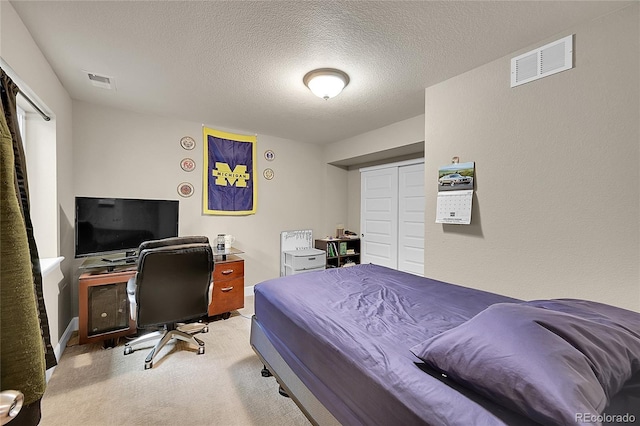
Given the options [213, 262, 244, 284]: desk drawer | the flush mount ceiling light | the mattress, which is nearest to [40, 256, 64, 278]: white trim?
[213, 262, 244, 284]: desk drawer

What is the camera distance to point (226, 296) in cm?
329

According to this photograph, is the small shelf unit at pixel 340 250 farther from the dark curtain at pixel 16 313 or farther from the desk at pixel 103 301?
the dark curtain at pixel 16 313

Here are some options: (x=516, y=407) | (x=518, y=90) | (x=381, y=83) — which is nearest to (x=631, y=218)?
(x=518, y=90)

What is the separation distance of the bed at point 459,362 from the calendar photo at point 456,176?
1.09 metres

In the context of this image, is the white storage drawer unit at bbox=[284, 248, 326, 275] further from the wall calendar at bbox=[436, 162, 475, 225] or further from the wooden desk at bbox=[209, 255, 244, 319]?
the wall calendar at bbox=[436, 162, 475, 225]

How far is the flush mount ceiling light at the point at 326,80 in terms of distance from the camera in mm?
2305

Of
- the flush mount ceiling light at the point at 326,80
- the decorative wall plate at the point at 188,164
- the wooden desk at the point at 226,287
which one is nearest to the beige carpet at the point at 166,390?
the wooden desk at the point at 226,287

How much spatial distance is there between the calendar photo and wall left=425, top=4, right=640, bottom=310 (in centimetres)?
6

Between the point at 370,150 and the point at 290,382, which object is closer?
the point at 290,382

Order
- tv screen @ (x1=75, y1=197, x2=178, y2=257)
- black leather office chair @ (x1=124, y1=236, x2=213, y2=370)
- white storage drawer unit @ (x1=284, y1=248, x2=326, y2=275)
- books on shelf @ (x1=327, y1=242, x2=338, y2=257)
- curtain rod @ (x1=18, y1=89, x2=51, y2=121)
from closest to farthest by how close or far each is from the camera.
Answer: curtain rod @ (x1=18, y1=89, x2=51, y2=121) < black leather office chair @ (x1=124, y1=236, x2=213, y2=370) < tv screen @ (x1=75, y1=197, x2=178, y2=257) < white storage drawer unit @ (x1=284, y1=248, x2=326, y2=275) < books on shelf @ (x1=327, y1=242, x2=338, y2=257)

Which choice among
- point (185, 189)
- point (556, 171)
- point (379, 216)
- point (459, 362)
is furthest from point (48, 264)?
point (379, 216)

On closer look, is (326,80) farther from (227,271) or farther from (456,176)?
(227,271)

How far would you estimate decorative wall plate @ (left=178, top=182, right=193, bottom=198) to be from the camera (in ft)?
11.8

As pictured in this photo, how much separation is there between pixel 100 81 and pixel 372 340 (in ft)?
10.4
